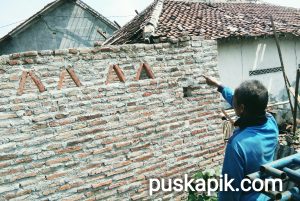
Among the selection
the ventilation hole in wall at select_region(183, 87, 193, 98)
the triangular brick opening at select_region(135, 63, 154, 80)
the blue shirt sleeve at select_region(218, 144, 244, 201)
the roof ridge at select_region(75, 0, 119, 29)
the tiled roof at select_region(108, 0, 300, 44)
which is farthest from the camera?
the roof ridge at select_region(75, 0, 119, 29)

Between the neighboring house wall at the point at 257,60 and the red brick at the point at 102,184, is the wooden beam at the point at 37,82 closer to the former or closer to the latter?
the red brick at the point at 102,184

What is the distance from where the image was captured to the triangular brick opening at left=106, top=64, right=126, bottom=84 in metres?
3.99

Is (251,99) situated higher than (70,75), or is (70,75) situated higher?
(70,75)

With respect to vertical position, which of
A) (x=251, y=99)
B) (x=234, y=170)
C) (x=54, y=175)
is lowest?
(x=54, y=175)

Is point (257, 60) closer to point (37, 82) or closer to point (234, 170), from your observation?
point (37, 82)

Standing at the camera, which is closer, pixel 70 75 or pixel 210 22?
pixel 70 75

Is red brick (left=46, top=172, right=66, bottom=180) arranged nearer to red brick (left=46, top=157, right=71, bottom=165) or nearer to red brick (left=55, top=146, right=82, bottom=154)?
red brick (left=46, top=157, right=71, bottom=165)

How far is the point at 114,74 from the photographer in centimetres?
411

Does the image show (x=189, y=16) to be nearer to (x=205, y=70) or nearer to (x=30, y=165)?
(x=205, y=70)

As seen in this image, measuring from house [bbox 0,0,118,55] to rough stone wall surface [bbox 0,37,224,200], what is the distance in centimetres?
1353

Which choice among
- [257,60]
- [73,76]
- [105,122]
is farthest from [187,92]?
[257,60]

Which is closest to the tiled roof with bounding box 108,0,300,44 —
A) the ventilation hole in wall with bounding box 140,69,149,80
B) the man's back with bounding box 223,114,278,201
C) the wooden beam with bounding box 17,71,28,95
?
the ventilation hole in wall with bounding box 140,69,149,80

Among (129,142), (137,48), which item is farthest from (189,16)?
(129,142)

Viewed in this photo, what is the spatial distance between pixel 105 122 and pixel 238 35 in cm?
531
